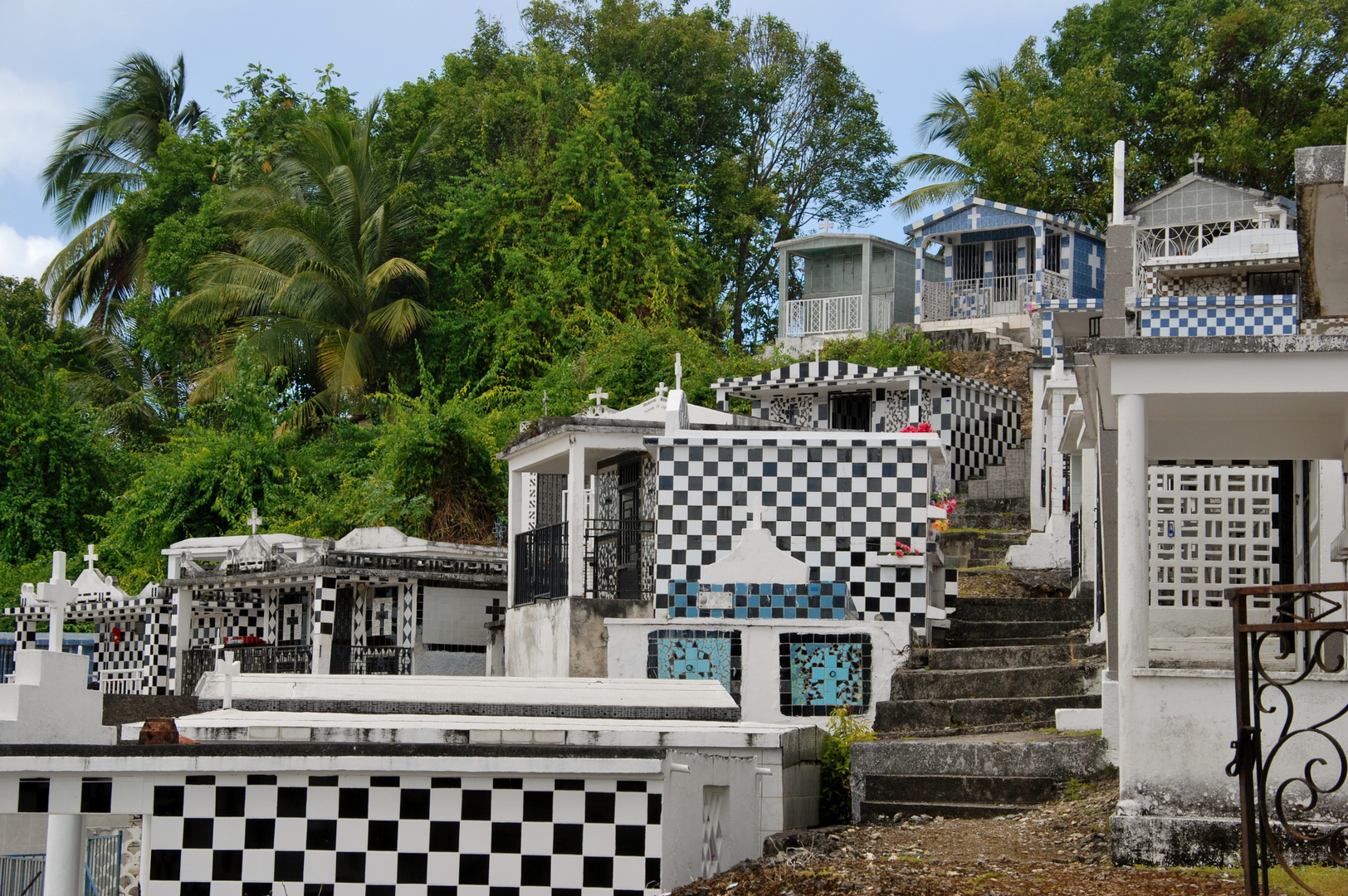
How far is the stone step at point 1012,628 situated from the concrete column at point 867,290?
55.7ft

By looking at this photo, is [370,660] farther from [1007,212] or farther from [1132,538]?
[1007,212]

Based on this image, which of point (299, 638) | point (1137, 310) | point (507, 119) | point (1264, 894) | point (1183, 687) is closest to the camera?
point (1264, 894)

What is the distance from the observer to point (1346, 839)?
706 cm

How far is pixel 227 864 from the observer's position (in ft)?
21.0

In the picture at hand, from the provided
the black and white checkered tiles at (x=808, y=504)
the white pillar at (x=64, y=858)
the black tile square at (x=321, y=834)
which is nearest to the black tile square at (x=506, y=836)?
the black tile square at (x=321, y=834)

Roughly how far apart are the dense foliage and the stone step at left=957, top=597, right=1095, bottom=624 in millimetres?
16535

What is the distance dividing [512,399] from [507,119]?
8.72 metres

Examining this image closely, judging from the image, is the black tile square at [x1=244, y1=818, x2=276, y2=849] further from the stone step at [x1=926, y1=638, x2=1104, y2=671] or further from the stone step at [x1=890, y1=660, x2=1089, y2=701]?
the stone step at [x1=926, y1=638, x2=1104, y2=671]

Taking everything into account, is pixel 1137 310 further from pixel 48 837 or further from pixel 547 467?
pixel 48 837

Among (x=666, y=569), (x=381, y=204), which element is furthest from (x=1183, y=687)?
(x=381, y=204)

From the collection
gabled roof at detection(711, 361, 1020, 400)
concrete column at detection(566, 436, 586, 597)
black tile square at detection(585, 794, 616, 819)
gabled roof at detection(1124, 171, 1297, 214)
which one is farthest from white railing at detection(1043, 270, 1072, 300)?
black tile square at detection(585, 794, 616, 819)

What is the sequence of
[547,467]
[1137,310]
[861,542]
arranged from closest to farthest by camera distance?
[861,542], [547,467], [1137,310]

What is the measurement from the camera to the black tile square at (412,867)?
21.0ft

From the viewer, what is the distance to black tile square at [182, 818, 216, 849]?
21.0 feet
